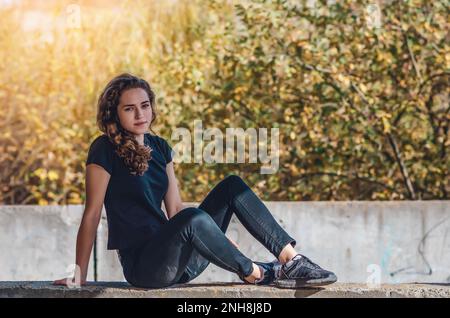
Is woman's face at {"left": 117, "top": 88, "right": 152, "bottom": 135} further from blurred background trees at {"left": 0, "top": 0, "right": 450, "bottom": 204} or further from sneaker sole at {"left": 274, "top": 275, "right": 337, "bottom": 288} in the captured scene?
blurred background trees at {"left": 0, "top": 0, "right": 450, "bottom": 204}

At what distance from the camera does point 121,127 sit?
484cm

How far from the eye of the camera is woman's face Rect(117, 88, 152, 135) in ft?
15.8

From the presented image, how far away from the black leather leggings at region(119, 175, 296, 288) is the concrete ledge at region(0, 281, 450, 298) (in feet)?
0.26

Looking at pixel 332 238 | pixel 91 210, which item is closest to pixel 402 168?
pixel 332 238

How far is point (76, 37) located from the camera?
11633mm

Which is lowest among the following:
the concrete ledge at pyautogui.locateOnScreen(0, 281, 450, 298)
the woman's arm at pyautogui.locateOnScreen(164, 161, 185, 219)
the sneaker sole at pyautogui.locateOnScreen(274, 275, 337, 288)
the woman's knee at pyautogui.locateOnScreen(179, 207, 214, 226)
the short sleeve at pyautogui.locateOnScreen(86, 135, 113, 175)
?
the concrete ledge at pyautogui.locateOnScreen(0, 281, 450, 298)

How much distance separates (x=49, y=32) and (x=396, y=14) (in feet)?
14.4

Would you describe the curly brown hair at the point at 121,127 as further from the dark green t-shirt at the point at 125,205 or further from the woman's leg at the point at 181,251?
the woman's leg at the point at 181,251

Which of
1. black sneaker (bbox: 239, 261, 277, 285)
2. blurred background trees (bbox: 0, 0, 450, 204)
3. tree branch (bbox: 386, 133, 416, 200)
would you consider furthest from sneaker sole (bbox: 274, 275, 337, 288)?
tree branch (bbox: 386, 133, 416, 200)

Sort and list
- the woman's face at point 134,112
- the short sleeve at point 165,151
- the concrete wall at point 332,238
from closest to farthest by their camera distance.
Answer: the woman's face at point 134,112
the short sleeve at point 165,151
the concrete wall at point 332,238

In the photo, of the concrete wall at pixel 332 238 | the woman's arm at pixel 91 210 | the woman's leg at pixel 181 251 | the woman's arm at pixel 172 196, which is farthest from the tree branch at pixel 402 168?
the woman's arm at pixel 91 210

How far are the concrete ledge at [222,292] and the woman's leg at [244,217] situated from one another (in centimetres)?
15

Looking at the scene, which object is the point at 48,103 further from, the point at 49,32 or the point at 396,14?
the point at 396,14

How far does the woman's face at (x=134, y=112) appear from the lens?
482cm
